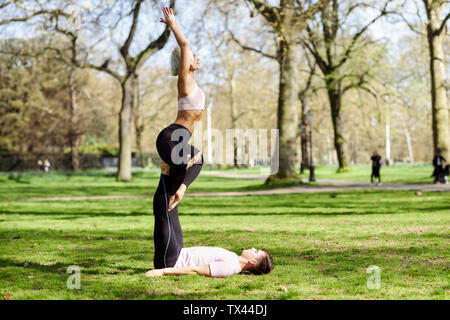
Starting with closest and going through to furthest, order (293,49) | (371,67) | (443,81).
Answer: (293,49) < (443,81) < (371,67)

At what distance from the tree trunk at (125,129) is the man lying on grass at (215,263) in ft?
90.5

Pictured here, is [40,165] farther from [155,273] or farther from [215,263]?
[215,263]

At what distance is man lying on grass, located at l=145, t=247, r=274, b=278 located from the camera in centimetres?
591

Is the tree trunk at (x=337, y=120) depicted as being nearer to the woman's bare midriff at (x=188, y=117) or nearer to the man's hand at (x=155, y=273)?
the woman's bare midriff at (x=188, y=117)

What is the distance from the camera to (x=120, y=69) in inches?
1865

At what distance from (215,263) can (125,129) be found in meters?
27.9

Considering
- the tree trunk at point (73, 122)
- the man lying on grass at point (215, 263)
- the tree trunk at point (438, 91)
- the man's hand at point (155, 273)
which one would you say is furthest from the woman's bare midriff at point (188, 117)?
the tree trunk at point (73, 122)

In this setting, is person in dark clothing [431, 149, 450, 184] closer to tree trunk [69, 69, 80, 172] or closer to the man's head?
the man's head

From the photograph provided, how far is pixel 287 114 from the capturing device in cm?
2505

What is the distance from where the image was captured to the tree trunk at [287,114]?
2505cm

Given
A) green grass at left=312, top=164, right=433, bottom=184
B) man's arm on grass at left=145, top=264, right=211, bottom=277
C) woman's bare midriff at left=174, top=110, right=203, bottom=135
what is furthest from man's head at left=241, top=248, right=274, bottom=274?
green grass at left=312, top=164, right=433, bottom=184

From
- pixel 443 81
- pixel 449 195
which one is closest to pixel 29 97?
pixel 443 81
